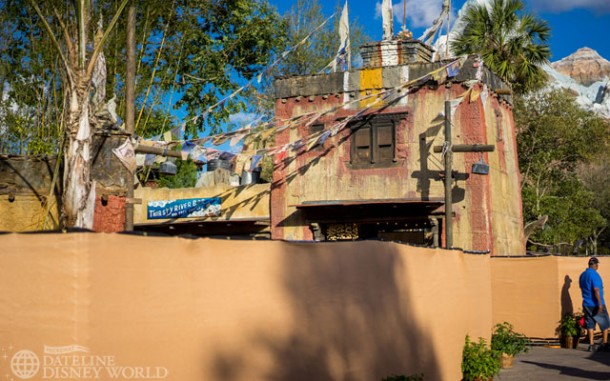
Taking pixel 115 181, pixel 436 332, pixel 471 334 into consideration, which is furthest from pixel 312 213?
pixel 436 332

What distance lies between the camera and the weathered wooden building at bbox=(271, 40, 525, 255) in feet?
78.9

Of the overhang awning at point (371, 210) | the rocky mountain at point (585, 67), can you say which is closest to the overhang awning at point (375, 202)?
the overhang awning at point (371, 210)

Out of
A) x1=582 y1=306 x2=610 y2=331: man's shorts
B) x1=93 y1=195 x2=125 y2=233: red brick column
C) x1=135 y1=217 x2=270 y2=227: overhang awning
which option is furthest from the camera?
x1=135 y1=217 x2=270 y2=227: overhang awning

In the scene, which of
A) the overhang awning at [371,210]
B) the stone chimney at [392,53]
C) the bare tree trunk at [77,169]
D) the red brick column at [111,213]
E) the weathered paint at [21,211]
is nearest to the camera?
the bare tree trunk at [77,169]

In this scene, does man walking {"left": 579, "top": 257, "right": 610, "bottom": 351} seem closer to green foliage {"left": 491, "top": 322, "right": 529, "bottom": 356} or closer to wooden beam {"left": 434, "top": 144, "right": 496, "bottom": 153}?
green foliage {"left": 491, "top": 322, "right": 529, "bottom": 356}

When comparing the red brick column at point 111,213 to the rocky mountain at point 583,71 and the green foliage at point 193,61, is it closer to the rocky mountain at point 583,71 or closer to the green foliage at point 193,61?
the green foliage at point 193,61

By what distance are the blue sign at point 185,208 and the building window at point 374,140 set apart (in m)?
5.18

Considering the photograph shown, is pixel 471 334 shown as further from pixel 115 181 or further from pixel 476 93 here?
pixel 476 93

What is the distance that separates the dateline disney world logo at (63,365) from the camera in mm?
6641

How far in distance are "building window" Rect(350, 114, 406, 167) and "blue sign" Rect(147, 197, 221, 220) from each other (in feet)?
17.0

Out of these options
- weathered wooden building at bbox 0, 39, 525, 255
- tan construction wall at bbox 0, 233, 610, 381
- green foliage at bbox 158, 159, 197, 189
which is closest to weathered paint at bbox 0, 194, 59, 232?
tan construction wall at bbox 0, 233, 610, 381

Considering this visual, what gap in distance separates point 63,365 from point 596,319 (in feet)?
44.7

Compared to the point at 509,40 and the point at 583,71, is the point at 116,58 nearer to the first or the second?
the point at 509,40

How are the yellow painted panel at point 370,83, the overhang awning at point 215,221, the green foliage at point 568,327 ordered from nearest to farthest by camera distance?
the green foliage at point 568,327
the yellow painted panel at point 370,83
the overhang awning at point 215,221
